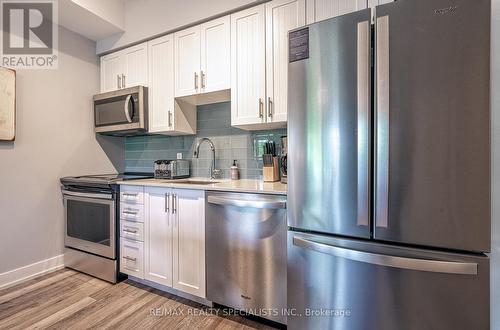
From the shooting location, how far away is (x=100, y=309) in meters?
1.78

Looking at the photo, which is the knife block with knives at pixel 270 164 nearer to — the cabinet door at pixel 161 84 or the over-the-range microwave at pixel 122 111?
the cabinet door at pixel 161 84

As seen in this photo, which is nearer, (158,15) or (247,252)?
(247,252)

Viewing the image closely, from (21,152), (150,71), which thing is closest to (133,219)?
(21,152)

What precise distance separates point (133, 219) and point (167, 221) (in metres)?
0.41

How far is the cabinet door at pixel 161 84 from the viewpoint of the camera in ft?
7.64

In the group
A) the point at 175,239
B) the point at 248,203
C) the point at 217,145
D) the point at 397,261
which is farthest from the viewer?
the point at 217,145

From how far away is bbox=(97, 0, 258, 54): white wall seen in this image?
2.04 metres

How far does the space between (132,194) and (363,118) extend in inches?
75.8

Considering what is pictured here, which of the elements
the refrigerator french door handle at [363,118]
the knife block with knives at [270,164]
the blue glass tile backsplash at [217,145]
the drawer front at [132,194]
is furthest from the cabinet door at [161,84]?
the refrigerator french door handle at [363,118]

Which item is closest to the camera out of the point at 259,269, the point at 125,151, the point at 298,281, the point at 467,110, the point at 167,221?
the point at 467,110

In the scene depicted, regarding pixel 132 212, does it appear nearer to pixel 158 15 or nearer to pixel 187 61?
pixel 187 61

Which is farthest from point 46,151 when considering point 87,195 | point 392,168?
point 392,168

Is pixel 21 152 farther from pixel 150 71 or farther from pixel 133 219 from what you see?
pixel 150 71

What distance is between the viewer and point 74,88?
8.50 feet
